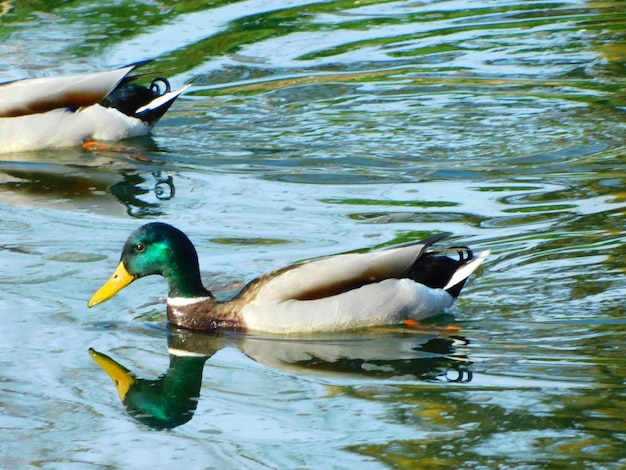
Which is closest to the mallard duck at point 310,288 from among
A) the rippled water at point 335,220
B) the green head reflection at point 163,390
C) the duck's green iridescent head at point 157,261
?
the duck's green iridescent head at point 157,261

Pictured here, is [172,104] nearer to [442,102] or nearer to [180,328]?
[442,102]

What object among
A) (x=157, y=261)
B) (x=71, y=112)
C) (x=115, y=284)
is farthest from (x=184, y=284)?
(x=71, y=112)

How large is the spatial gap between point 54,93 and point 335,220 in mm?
3406

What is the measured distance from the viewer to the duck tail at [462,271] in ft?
22.6

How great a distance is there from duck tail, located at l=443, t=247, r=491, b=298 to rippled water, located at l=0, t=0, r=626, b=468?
0.15 meters

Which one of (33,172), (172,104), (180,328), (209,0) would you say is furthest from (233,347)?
(209,0)

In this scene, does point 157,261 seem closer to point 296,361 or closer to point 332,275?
point 332,275

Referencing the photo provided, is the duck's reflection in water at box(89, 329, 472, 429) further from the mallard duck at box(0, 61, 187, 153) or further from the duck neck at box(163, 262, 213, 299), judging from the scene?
the mallard duck at box(0, 61, 187, 153)

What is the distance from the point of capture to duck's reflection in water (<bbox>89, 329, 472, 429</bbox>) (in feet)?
19.8

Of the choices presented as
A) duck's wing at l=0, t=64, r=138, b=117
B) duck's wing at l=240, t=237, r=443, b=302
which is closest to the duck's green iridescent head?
duck's wing at l=240, t=237, r=443, b=302

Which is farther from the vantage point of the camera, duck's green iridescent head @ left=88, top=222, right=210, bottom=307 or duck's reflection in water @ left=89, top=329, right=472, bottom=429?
duck's green iridescent head @ left=88, top=222, right=210, bottom=307

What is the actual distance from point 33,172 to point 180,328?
362 centimetres

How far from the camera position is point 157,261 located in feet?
23.0

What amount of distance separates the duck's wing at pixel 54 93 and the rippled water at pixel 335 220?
0.40 m
